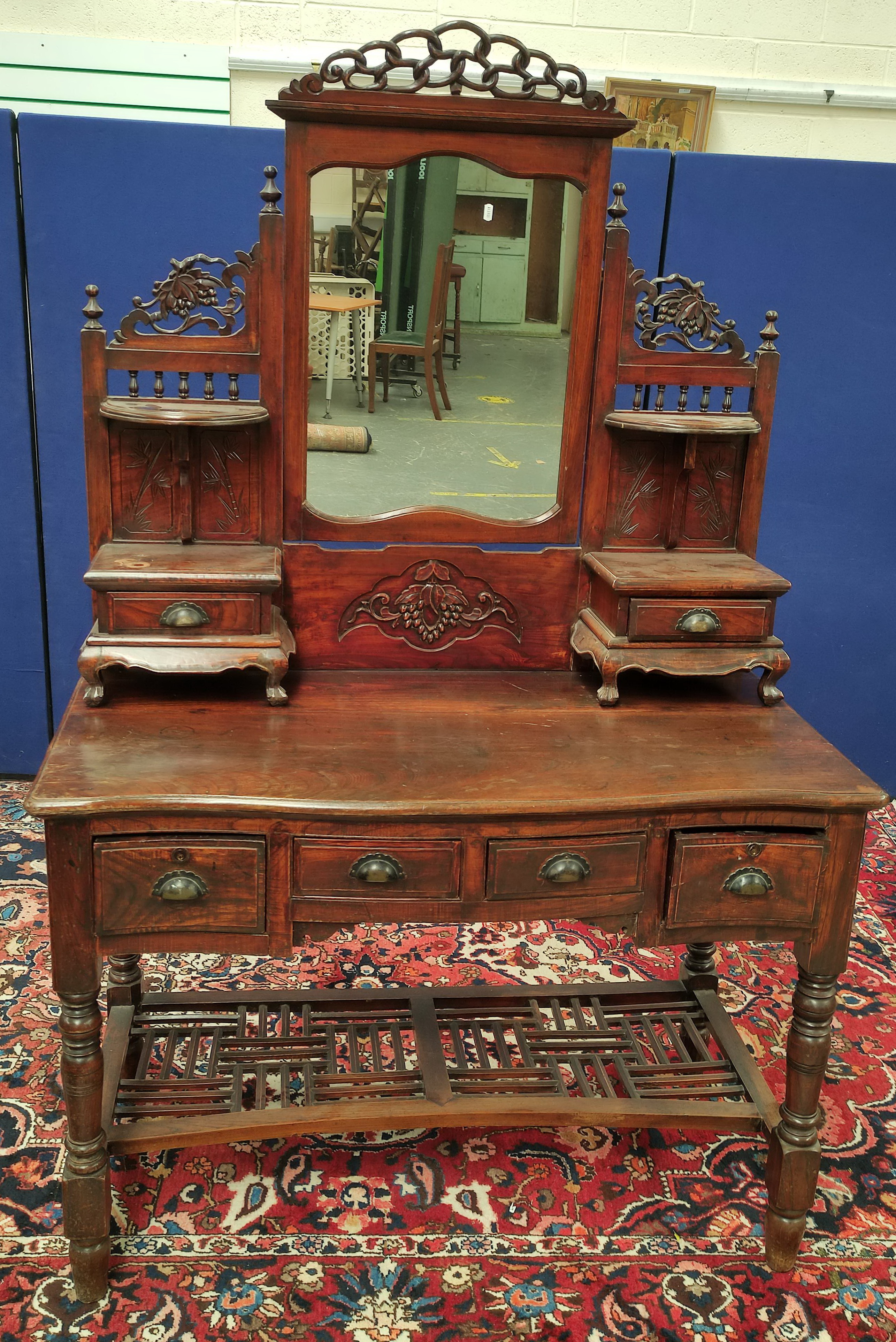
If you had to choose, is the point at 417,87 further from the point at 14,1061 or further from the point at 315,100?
the point at 14,1061

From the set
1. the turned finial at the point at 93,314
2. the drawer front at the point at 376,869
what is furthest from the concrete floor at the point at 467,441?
the drawer front at the point at 376,869

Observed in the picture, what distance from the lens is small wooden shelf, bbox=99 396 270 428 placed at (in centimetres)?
232

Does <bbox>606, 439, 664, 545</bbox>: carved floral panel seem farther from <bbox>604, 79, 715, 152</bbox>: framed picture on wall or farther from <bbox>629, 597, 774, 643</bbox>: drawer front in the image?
<bbox>604, 79, 715, 152</bbox>: framed picture on wall

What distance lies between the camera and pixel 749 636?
2.52 meters

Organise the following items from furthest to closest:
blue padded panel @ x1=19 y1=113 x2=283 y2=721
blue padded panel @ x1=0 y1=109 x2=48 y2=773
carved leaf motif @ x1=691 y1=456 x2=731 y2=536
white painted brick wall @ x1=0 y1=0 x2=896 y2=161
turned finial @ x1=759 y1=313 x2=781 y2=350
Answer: white painted brick wall @ x1=0 y1=0 x2=896 y2=161, blue padded panel @ x1=0 y1=109 x2=48 y2=773, blue padded panel @ x1=19 y1=113 x2=283 y2=721, carved leaf motif @ x1=691 y1=456 x2=731 y2=536, turned finial @ x1=759 y1=313 x2=781 y2=350

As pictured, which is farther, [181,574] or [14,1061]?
[14,1061]

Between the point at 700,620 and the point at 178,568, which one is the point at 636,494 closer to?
the point at 700,620

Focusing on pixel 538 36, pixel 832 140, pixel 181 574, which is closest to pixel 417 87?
pixel 181 574

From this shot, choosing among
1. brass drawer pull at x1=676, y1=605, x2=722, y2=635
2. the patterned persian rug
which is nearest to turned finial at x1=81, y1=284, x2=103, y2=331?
brass drawer pull at x1=676, y1=605, x2=722, y2=635

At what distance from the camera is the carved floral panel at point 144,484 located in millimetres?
2430

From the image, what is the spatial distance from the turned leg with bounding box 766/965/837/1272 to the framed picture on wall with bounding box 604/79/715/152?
5.09 metres

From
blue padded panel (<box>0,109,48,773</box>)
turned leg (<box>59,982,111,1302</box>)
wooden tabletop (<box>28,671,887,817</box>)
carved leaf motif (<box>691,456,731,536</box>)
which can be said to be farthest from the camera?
blue padded panel (<box>0,109,48,773</box>)

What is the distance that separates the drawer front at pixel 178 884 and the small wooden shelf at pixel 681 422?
1171 mm

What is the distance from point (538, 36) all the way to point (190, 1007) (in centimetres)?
537
